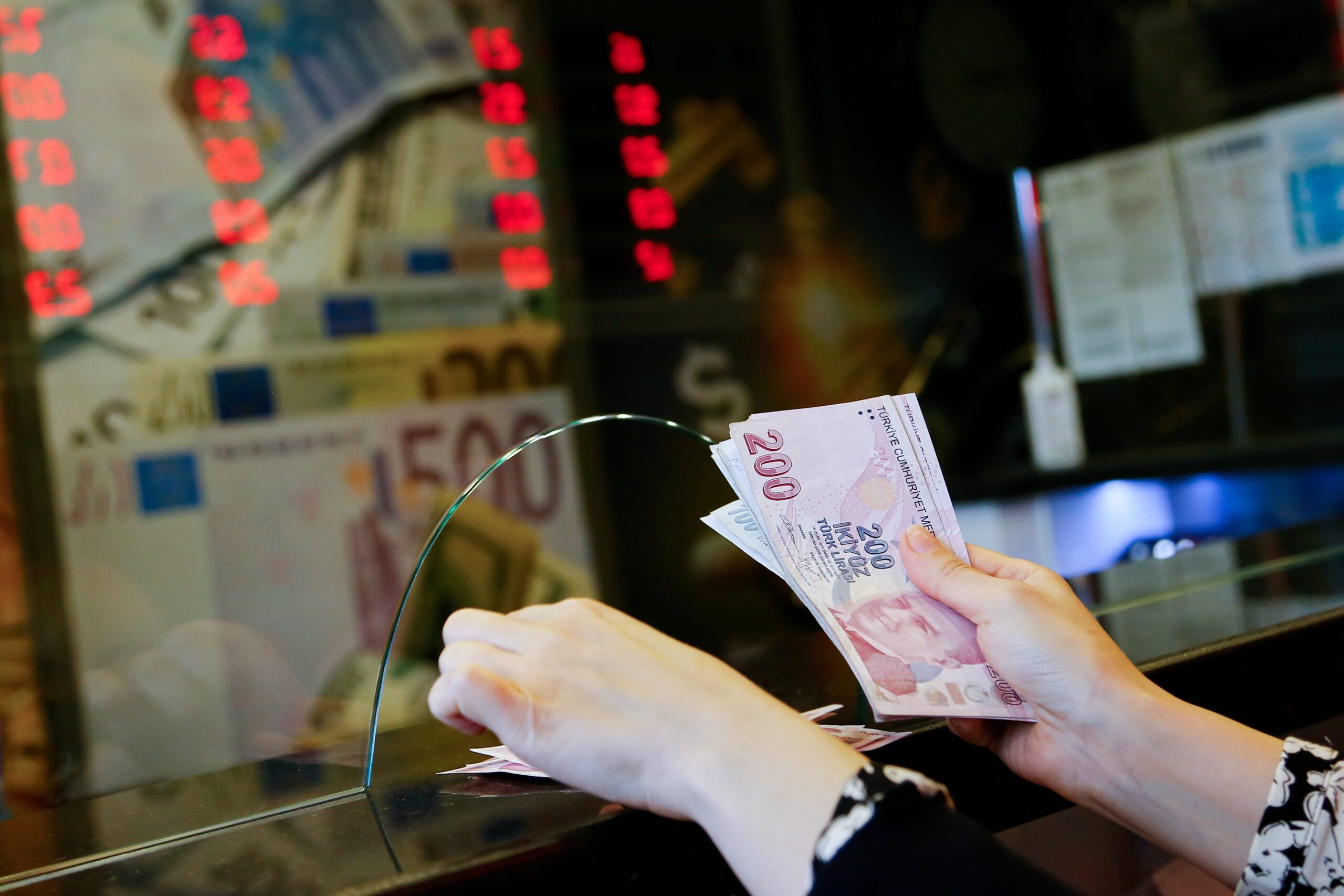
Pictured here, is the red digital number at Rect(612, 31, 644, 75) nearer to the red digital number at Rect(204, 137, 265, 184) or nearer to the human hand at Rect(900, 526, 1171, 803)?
the red digital number at Rect(204, 137, 265, 184)

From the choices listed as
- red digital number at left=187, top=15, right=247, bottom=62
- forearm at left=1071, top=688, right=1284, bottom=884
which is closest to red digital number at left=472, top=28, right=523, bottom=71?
red digital number at left=187, top=15, right=247, bottom=62

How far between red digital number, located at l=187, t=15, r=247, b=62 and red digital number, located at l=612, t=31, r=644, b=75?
83 centimetres

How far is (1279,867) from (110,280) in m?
2.00

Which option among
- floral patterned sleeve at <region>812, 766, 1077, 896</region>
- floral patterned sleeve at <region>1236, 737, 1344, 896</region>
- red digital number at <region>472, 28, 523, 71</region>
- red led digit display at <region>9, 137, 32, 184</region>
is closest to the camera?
floral patterned sleeve at <region>812, 766, 1077, 896</region>

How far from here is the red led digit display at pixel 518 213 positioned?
2.46 meters

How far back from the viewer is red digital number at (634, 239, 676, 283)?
2598 mm

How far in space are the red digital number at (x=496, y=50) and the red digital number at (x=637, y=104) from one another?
9.7 inches

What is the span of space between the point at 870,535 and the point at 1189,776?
23 cm

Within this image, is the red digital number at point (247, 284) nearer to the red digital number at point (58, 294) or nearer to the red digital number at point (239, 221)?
the red digital number at point (239, 221)

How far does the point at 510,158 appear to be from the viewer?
2.48m

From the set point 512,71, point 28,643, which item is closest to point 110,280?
point 28,643

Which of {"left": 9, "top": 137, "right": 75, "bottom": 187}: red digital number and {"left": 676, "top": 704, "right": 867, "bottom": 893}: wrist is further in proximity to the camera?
{"left": 9, "top": 137, "right": 75, "bottom": 187}: red digital number

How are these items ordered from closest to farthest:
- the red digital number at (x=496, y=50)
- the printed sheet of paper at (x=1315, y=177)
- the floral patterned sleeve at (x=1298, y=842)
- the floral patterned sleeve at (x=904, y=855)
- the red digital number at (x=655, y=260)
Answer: the floral patterned sleeve at (x=904, y=855) < the floral patterned sleeve at (x=1298, y=842) < the printed sheet of paper at (x=1315, y=177) < the red digital number at (x=496, y=50) < the red digital number at (x=655, y=260)

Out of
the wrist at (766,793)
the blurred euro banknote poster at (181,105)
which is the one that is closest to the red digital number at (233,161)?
the blurred euro banknote poster at (181,105)
